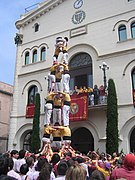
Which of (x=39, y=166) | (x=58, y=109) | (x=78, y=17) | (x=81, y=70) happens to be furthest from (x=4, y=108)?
(x=39, y=166)

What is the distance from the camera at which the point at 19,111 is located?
22.3 meters

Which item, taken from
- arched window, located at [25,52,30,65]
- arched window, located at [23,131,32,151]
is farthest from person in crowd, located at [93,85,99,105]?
arched window, located at [25,52,30,65]

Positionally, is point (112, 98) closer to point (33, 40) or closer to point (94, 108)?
point (94, 108)

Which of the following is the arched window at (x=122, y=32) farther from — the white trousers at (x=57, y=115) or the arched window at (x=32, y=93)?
the white trousers at (x=57, y=115)

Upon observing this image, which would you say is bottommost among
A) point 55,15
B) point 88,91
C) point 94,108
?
point 94,108

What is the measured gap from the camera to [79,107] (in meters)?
17.7

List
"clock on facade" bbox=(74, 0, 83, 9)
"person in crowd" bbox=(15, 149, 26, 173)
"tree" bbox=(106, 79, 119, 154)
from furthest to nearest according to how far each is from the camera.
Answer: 1. "clock on facade" bbox=(74, 0, 83, 9)
2. "tree" bbox=(106, 79, 119, 154)
3. "person in crowd" bbox=(15, 149, 26, 173)

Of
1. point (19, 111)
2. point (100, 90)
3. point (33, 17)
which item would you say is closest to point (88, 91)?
point (100, 90)

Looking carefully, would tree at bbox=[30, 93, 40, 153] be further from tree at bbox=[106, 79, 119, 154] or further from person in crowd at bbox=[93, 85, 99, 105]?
tree at bbox=[106, 79, 119, 154]

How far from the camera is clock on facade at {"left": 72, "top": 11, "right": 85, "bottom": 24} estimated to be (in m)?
21.2

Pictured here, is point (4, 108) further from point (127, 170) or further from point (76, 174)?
point (76, 174)

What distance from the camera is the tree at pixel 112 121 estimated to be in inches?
595

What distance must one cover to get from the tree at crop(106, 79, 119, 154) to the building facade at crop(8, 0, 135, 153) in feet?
3.10

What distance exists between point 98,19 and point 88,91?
702 cm
